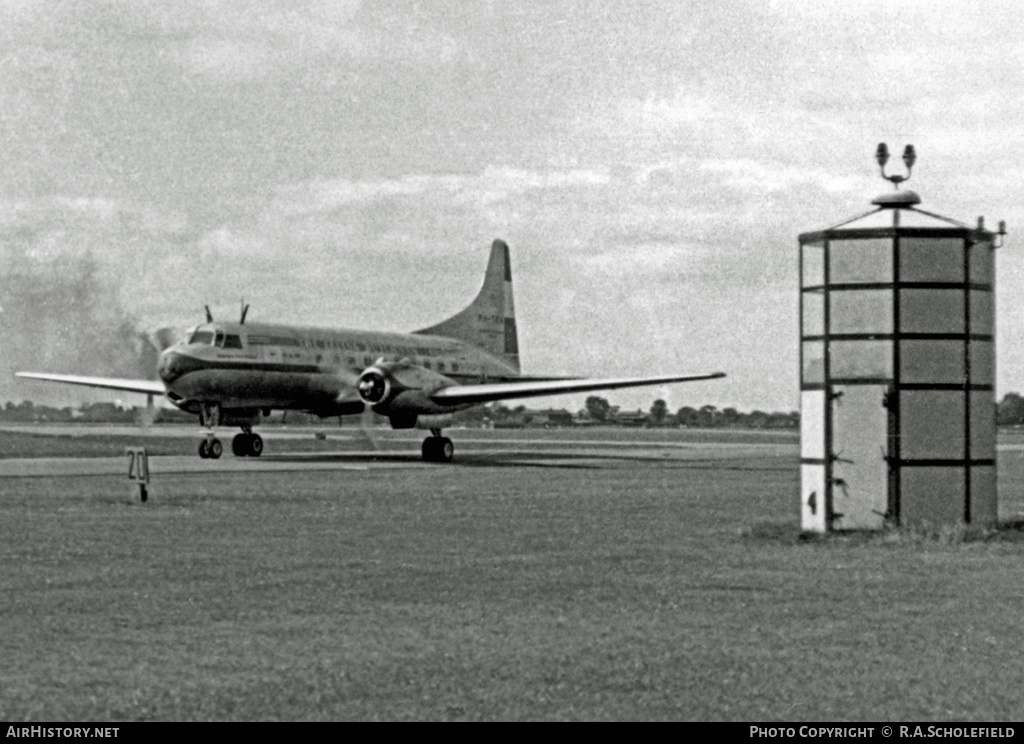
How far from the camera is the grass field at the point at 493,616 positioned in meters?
8.54

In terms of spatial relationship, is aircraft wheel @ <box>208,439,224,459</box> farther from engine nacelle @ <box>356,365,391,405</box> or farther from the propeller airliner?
engine nacelle @ <box>356,365,391,405</box>

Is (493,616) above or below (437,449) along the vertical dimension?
below

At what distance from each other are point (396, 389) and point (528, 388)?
5555 millimetres

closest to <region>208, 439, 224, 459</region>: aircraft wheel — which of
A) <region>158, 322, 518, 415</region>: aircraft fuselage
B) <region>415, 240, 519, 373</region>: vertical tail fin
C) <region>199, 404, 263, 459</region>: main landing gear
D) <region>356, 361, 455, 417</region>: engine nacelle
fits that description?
<region>199, 404, 263, 459</region>: main landing gear

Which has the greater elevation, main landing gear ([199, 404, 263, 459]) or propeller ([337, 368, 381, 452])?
propeller ([337, 368, 381, 452])

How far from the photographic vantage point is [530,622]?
11.5 meters

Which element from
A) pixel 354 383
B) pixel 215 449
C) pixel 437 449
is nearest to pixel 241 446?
pixel 215 449

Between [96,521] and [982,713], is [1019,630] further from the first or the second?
[96,521]

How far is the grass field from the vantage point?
8.54 metres

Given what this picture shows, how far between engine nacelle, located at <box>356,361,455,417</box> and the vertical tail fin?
361 inches

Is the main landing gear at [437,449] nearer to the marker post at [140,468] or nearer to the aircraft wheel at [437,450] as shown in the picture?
the aircraft wheel at [437,450]

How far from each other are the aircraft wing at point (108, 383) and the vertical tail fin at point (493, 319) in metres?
10.6

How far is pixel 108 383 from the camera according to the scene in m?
52.1

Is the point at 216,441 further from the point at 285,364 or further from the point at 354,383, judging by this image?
the point at 354,383
